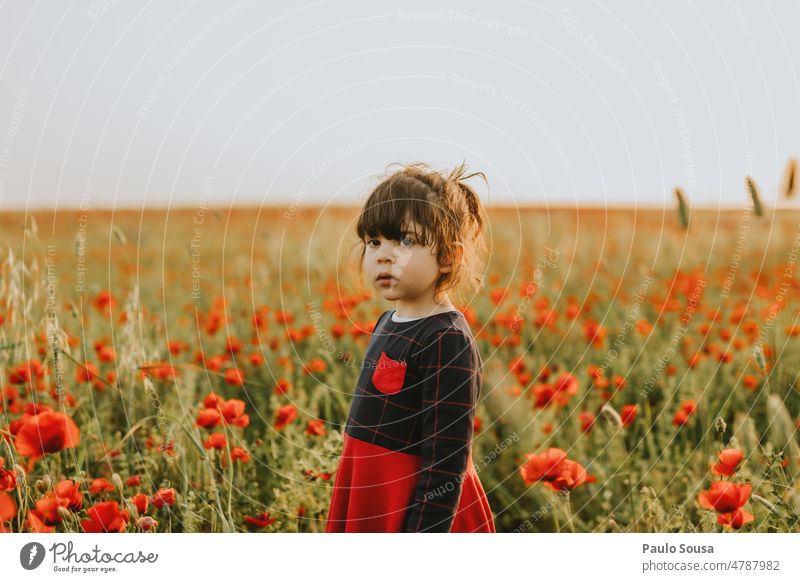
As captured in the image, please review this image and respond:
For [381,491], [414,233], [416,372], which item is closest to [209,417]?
[381,491]

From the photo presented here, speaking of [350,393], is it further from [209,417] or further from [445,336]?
[445,336]

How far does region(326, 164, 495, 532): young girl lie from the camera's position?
1.71 meters

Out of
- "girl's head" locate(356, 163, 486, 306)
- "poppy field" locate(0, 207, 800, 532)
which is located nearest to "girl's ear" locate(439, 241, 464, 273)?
"girl's head" locate(356, 163, 486, 306)

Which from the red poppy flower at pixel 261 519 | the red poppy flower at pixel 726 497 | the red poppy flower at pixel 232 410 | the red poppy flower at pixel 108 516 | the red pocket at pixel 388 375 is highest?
the red pocket at pixel 388 375

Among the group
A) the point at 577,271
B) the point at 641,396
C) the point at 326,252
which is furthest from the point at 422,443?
the point at 577,271

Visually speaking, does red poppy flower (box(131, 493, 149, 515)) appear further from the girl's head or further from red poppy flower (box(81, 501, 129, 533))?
the girl's head

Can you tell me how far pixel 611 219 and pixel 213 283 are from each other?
358cm

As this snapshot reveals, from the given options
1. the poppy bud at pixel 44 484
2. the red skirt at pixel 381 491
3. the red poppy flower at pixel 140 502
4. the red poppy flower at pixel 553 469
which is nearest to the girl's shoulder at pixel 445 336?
the red skirt at pixel 381 491

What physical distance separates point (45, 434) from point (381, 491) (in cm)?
86

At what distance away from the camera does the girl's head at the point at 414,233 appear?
1.81 metres

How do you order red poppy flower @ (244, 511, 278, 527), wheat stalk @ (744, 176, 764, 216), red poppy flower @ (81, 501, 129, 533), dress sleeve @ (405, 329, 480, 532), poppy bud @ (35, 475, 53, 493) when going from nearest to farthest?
1. dress sleeve @ (405, 329, 480, 532)
2. red poppy flower @ (81, 501, 129, 533)
3. poppy bud @ (35, 475, 53, 493)
4. red poppy flower @ (244, 511, 278, 527)
5. wheat stalk @ (744, 176, 764, 216)

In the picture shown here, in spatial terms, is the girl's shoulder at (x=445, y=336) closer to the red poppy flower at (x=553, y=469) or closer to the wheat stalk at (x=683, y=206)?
the red poppy flower at (x=553, y=469)

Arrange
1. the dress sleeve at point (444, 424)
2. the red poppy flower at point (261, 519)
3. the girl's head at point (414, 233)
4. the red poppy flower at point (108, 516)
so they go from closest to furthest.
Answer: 1. the dress sleeve at point (444, 424)
2. the girl's head at point (414, 233)
3. the red poppy flower at point (108, 516)
4. the red poppy flower at point (261, 519)

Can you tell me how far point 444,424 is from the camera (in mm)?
1703
